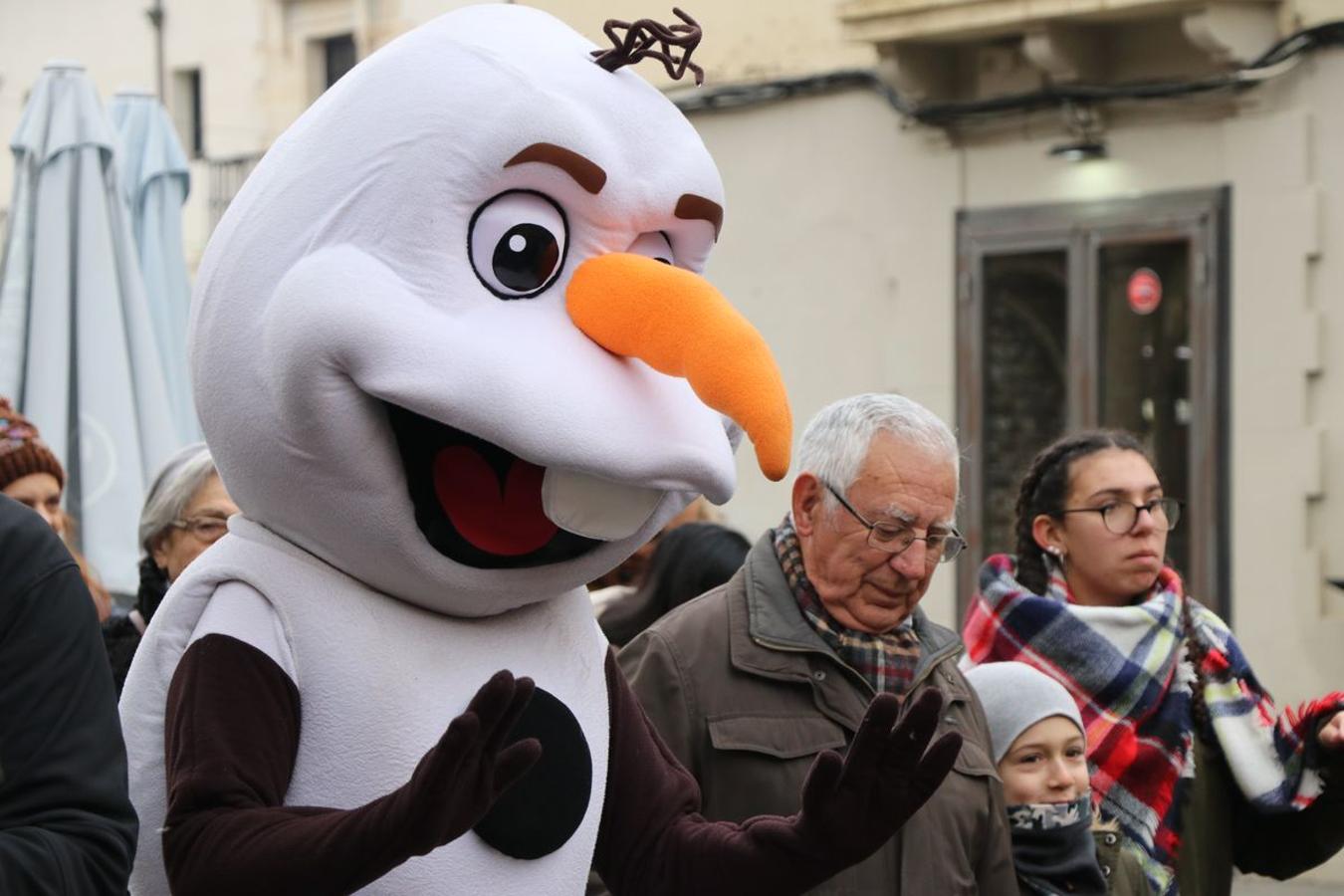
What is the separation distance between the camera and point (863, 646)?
3805 mm

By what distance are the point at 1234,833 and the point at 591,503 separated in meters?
2.33

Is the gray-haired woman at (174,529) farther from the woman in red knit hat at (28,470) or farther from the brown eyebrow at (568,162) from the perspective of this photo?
the brown eyebrow at (568,162)

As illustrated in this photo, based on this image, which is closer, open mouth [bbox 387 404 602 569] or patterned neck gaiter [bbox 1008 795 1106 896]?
open mouth [bbox 387 404 602 569]

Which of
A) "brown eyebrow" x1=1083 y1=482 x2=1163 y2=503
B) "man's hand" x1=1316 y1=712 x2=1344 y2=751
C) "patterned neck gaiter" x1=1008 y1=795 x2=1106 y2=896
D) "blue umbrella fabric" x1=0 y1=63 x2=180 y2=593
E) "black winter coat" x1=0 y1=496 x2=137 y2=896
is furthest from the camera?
"blue umbrella fabric" x1=0 y1=63 x2=180 y2=593

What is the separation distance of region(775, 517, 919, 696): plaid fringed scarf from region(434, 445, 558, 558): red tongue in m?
1.05

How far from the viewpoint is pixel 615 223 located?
2906mm

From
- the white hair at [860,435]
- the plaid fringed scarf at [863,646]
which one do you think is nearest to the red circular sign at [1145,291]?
the white hair at [860,435]

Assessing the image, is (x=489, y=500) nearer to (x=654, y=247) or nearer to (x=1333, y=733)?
(x=654, y=247)

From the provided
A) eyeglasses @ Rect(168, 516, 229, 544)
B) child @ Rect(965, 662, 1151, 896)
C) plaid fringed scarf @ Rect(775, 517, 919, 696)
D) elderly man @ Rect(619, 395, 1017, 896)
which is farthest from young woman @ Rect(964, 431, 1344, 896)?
eyeglasses @ Rect(168, 516, 229, 544)

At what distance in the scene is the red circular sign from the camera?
33.9ft

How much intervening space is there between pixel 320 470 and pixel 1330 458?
7632 mm

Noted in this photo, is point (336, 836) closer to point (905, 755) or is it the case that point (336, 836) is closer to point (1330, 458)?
point (905, 755)

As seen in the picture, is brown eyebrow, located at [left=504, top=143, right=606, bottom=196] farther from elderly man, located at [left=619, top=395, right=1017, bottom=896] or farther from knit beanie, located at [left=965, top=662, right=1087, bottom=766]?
knit beanie, located at [left=965, top=662, right=1087, bottom=766]

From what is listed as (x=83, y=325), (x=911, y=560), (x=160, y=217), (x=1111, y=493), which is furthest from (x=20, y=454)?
(x=160, y=217)
